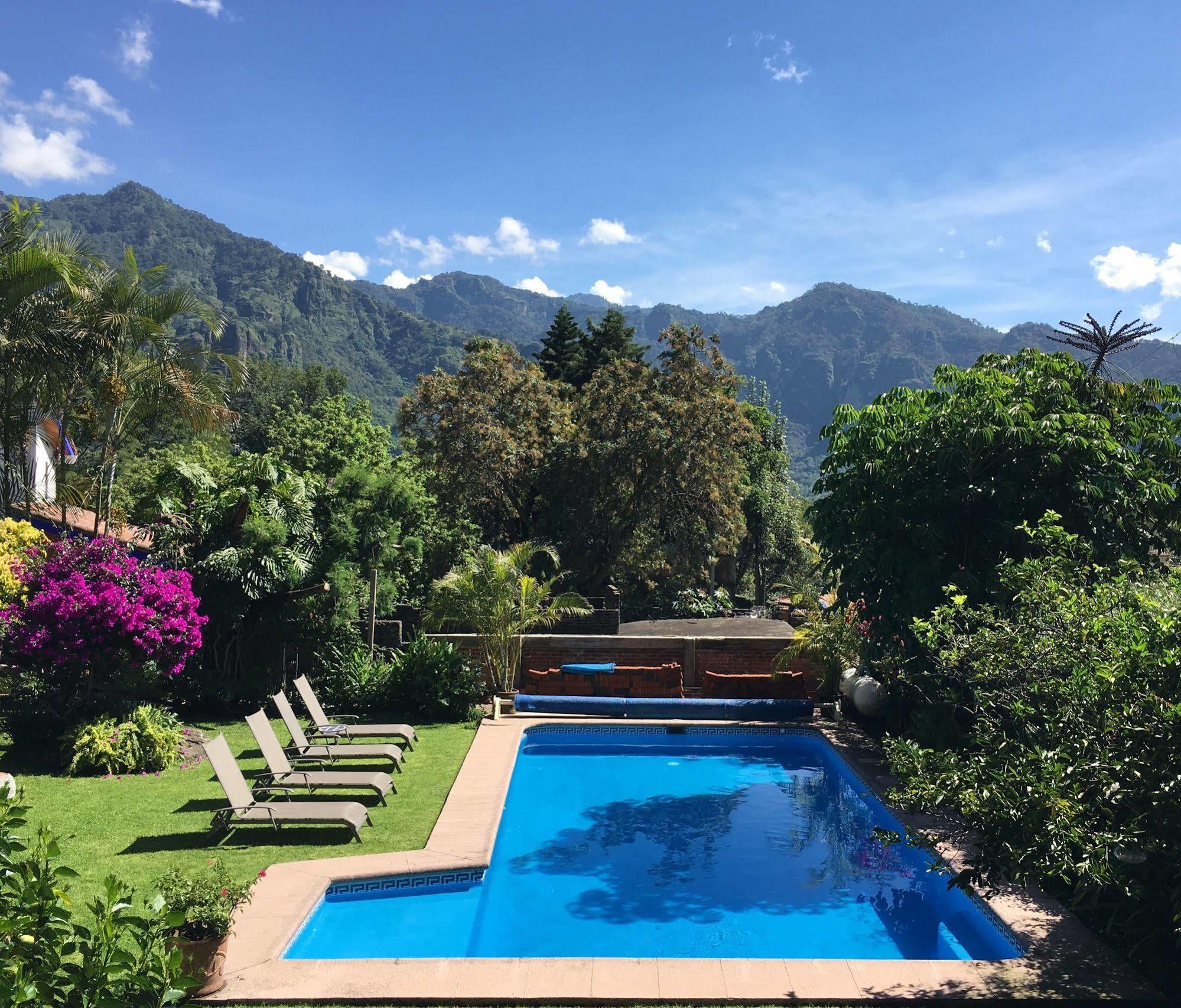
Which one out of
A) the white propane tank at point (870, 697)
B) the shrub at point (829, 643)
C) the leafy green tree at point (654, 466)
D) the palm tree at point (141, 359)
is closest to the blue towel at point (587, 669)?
the shrub at point (829, 643)

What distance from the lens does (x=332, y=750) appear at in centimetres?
1170

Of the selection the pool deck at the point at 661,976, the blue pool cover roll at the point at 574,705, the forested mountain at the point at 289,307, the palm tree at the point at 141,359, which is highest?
the forested mountain at the point at 289,307

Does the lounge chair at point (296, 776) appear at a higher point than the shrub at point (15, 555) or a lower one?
lower

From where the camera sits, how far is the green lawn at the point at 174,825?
8.33 m

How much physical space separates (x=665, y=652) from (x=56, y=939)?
1462 cm

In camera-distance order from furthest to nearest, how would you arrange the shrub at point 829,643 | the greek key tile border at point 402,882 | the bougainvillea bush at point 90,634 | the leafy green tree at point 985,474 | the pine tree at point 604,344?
1. the pine tree at point 604,344
2. the shrub at point 829,643
3. the bougainvillea bush at point 90,634
4. the leafy green tree at point 985,474
5. the greek key tile border at point 402,882

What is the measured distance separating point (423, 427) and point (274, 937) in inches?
849

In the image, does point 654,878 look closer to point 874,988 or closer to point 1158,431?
point 874,988

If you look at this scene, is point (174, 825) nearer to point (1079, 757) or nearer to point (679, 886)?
point (679, 886)

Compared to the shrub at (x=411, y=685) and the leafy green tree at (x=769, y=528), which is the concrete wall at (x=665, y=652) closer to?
the shrub at (x=411, y=685)

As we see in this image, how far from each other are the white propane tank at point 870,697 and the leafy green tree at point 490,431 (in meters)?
13.2

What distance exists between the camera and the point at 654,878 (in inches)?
372

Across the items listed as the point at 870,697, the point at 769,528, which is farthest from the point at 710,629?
the point at 769,528

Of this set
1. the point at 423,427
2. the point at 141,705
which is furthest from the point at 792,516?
the point at 141,705
